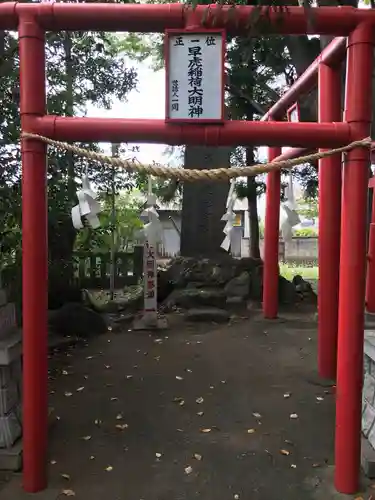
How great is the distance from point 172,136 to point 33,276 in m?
1.27

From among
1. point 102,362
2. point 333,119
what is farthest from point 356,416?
point 102,362

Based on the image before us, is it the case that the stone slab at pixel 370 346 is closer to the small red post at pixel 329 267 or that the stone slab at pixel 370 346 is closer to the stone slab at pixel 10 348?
the small red post at pixel 329 267

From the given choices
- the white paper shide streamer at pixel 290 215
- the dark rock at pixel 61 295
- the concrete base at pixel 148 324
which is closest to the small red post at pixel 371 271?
the white paper shide streamer at pixel 290 215

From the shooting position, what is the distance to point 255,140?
3.13 m

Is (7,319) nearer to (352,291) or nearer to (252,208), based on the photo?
(352,291)

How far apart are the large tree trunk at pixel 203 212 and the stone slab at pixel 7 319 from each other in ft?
20.4

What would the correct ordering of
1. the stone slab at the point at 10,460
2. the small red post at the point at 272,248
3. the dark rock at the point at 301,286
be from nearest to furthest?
the stone slab at the point at 10,460
the small red post at the point at 272,248
the dark rock at the point at 301,286

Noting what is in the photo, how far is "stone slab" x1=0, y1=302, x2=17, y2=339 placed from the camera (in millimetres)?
3445

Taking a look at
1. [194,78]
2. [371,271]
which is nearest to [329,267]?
[371,271]

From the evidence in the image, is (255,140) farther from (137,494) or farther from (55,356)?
(55,356)

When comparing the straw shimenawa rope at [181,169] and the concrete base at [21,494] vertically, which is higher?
the straw shimenawa rope at [181,169]

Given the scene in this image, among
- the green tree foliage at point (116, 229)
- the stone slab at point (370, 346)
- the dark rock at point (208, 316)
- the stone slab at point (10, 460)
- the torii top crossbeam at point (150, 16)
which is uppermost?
the torii top crossbeam at point (150, 16)

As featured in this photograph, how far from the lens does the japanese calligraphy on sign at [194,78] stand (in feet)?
9.91

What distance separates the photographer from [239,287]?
8695 mm
